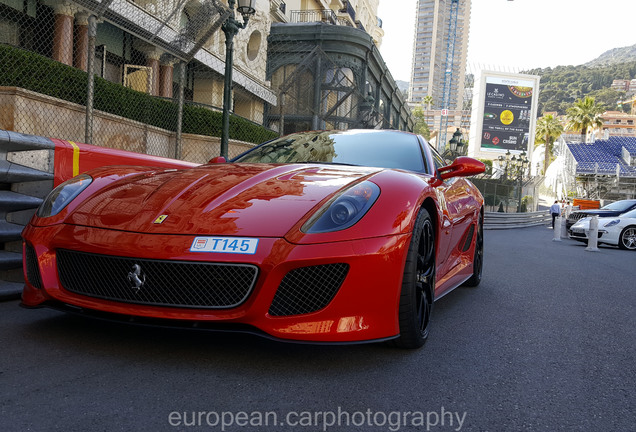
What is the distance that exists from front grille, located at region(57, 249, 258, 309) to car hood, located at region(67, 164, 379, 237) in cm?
17

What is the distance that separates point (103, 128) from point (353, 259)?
888 cm

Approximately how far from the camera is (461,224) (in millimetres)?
4008

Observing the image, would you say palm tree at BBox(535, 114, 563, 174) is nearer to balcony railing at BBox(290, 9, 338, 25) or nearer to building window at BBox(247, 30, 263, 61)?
balcony railing at BBox(290, 9, 338, 25)

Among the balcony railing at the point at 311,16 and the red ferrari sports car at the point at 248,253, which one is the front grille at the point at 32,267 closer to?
the red ferrari sports car at the point at 248,253

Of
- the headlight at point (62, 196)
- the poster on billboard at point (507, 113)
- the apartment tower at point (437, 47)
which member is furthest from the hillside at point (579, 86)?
the headlight at point (62, 196)

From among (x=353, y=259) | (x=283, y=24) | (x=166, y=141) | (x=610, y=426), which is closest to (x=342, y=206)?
(x=353, y=259)

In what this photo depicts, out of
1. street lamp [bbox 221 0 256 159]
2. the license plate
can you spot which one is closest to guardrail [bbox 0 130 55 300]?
the license plate

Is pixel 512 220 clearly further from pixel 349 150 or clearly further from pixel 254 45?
pixel 349 150

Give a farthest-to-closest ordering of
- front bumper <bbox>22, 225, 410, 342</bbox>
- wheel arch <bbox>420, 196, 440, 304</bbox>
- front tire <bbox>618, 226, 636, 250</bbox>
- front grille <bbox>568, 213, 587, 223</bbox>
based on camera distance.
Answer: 1. front grille <bbox>568, 213, 587, 223</bbox>
2. front tire <bbox>618, 226, 636, 250</bbox>
3. wheel arch <bbox>420, 196, 440, 304</bbox>
4. front bumper <bbox>22, 225, 410, 342</bbox>

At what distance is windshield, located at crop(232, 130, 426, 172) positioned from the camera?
358 cm

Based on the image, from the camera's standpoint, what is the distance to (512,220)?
25281 mm

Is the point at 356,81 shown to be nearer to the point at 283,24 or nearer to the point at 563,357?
the point at 283,24

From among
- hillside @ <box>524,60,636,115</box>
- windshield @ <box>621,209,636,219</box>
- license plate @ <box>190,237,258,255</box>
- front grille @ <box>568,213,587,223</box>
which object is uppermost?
hillside @ <box>524,60,636,115</box>

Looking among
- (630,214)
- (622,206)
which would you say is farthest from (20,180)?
(622,206)
